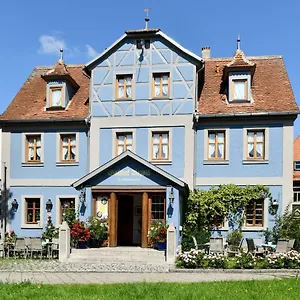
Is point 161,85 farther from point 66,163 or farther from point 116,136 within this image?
point 66,163

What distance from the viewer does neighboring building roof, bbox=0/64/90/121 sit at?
77.9 feet

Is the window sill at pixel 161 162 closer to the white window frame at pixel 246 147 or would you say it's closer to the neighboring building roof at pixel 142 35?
the white window frame at pixel 246 147

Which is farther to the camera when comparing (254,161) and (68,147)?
(68,147)

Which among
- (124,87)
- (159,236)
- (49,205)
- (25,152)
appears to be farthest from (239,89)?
(25,152)

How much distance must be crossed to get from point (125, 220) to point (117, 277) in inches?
339

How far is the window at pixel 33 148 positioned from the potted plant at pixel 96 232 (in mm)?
5092

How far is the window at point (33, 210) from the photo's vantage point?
23.6 m

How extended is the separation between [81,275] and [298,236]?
974 cm

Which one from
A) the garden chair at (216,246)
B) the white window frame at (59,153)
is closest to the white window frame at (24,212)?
the white window frame at (59,153)

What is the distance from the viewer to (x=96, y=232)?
20.3 metres

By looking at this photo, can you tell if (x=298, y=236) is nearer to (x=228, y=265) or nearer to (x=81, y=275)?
(x=228, y=265)

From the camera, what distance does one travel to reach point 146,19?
77.5 feet

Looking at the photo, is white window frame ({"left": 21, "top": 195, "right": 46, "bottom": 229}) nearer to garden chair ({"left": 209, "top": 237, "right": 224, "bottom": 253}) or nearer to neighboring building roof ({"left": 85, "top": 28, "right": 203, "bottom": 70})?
neighboring building roof ({"left": 85, "top": 28, "right": 203, "bottom": 70})

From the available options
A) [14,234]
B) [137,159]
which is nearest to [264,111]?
[137,159]
